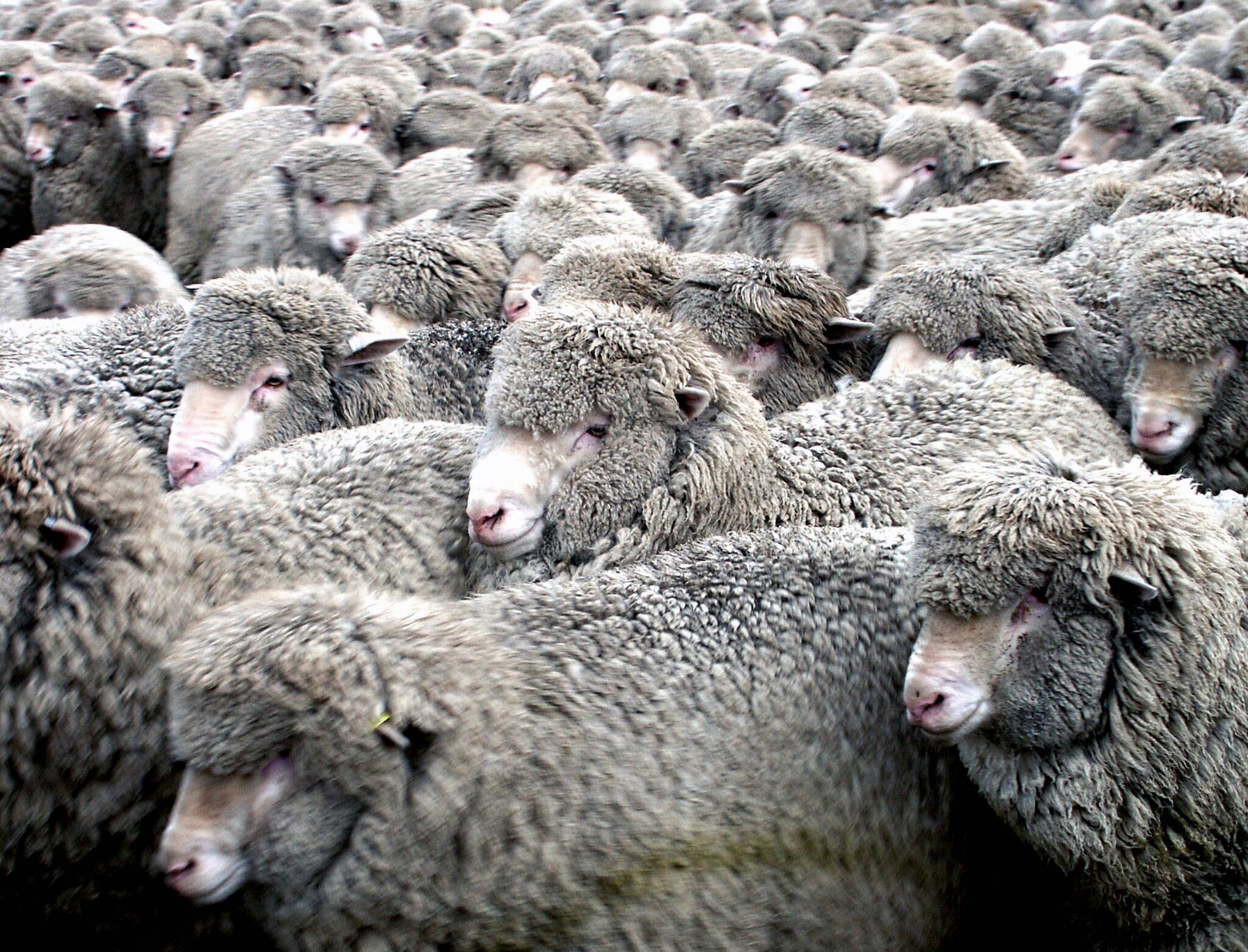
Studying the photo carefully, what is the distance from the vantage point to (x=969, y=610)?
252 centimetres

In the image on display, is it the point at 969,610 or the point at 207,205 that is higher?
the point at 969,610

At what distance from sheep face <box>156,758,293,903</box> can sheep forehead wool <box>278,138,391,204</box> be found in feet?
13.2

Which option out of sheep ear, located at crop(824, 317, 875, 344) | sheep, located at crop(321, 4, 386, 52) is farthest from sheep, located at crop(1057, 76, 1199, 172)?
sheep, located at crop(321, 4, 386, 52)

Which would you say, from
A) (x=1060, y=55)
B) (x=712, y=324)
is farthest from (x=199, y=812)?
(x=1060, y=55)

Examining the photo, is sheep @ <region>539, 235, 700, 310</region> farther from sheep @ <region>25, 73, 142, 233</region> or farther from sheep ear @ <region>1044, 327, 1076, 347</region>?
sheep @ <region>25, 73, 142, 233</region>

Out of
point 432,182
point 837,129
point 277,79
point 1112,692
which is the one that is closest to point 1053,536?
point 1112,692

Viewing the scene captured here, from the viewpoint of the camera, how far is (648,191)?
19.4 ft

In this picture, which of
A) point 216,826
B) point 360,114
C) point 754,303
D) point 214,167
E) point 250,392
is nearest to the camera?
point 216,826

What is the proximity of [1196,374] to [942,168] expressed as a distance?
9.79 ft

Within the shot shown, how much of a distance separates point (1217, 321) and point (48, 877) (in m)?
A: 3.43

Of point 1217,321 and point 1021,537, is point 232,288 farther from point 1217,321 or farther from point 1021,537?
point 1217,321

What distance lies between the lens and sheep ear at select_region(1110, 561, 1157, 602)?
2.44 metres

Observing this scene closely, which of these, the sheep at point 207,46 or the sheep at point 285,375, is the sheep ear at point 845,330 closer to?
the sheep at point 285,375

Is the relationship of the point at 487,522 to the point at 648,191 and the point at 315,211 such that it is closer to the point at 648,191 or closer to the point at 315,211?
the point at 648,191
